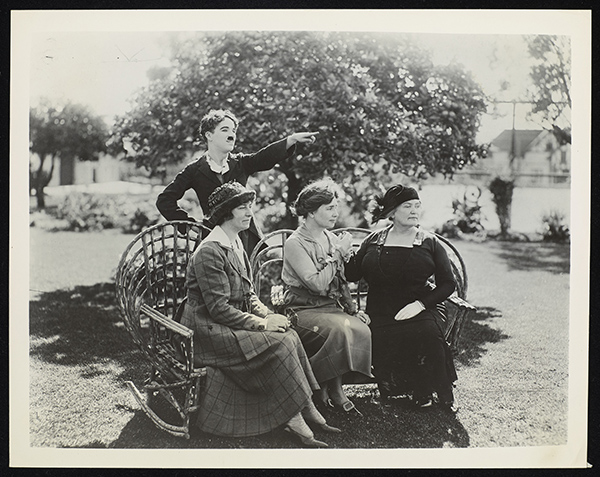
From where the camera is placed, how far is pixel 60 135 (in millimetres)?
3592

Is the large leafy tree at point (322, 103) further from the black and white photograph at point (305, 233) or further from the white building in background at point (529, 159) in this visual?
the white building in background at point (529, 159)

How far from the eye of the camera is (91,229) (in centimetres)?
412

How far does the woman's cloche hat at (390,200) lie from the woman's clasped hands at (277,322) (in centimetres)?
77

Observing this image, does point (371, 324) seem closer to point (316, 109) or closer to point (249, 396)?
point (249, 396)

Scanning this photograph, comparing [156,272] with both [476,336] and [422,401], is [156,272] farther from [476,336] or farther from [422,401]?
[476,336]

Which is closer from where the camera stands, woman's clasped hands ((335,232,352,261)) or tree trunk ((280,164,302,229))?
woman's clasped hands ((335,232,352,261))

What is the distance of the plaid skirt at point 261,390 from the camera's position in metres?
2.99

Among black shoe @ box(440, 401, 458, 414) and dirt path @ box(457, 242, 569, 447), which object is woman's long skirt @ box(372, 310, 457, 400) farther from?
dirt path @ box(457, 242, 569, 447)

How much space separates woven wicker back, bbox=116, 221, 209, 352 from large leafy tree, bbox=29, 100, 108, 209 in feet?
2.51

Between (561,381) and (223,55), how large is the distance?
280cm

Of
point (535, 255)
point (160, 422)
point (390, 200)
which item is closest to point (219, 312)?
point (160, 422)

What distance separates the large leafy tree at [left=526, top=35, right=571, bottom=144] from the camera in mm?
3455

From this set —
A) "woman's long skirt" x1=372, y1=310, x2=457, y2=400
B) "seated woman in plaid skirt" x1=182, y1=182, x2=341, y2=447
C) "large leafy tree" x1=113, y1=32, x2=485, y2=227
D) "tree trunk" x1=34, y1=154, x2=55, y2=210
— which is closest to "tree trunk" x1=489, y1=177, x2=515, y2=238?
"large leafy tree" x1=113, y1=32, x2=485, y2=227

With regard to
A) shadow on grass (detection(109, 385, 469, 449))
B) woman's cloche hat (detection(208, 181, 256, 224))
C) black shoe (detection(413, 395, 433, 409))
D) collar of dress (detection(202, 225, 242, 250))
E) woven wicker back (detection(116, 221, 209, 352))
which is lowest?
shadow on grass (detection(109, 385, 469, 449))
